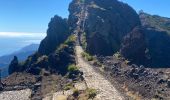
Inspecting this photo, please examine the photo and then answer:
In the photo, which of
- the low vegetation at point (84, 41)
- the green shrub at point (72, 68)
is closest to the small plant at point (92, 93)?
the green shrub at point (72, 68)

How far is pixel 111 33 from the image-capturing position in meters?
148

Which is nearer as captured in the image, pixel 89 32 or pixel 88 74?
pixel 88 74

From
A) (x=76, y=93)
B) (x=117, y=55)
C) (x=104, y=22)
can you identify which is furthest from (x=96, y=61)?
(x=104, y=22)

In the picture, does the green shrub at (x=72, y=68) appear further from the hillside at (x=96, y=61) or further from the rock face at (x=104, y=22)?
the rock face at (x=104, y=22)

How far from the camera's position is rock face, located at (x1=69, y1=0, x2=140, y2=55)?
132m

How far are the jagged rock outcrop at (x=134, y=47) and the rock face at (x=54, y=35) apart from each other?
2350 centimetres

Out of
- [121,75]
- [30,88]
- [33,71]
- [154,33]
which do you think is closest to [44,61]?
[33,71]

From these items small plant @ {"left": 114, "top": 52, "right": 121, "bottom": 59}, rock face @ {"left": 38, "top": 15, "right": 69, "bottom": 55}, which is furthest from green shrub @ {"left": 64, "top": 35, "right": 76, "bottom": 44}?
small plant @ {"left": 114, "top": 52, "right": 121, "bottom": 59}

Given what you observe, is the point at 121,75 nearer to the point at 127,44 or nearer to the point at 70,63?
the point at 70,63

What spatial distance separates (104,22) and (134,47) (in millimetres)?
25905

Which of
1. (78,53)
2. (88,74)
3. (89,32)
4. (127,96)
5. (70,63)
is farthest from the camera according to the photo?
(89,32)

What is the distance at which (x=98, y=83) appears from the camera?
8794 cm

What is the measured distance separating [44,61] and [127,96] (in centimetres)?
4457

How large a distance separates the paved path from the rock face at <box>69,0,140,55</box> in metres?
17.6
